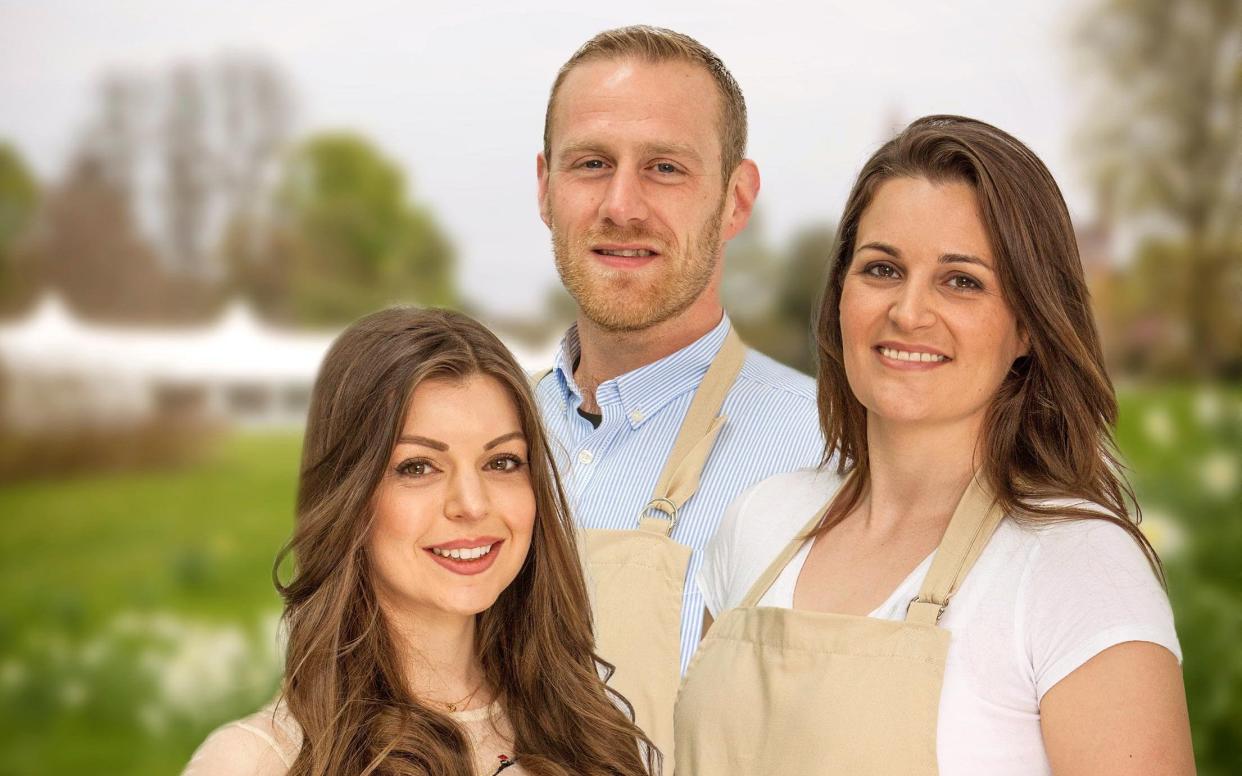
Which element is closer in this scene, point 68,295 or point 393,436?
point 393,436

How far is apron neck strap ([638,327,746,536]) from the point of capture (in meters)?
2.01

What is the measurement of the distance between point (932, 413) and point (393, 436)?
60 centimetres

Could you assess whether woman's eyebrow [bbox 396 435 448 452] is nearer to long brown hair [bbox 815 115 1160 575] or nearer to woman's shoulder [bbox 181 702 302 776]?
woman's shoulder [bbox 181 702 302 776]

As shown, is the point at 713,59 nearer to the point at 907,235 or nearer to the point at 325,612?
the point at 907,235

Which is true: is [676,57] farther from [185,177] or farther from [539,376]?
[185,177]

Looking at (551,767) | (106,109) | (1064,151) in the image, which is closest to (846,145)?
(1064,151)

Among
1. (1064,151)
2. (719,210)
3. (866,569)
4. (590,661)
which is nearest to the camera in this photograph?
(866,569)

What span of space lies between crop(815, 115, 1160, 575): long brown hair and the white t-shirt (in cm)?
5

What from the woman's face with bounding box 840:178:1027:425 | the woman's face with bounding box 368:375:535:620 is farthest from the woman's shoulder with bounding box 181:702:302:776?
the woman's face with bounding box 840:178:1027:425

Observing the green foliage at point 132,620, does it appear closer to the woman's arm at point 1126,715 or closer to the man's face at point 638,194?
the man's face at point 638,194

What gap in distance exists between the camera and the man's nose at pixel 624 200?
7.16 feet

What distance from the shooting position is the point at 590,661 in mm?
1745

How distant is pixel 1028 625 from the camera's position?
1385 mm

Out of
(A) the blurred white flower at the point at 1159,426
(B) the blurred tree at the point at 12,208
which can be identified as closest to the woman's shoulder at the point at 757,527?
(A) the blurred white flower at the point at 1159,426
